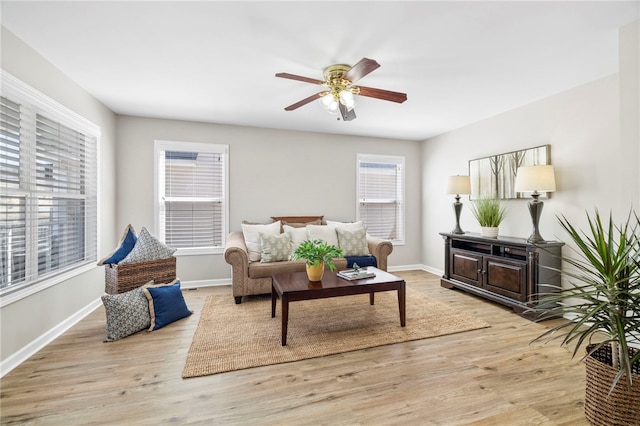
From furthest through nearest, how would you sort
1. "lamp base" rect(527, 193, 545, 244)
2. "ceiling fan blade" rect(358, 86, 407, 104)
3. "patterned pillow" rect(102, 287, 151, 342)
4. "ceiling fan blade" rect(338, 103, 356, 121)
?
1. "lamp base" rect(527, 193, 545, 244)
2. "ceiling fan blade" rect(338, 103, 356, 121)
3. "patterned pillow" rect(102, 287, 151, 342)
4. "ceiling fan blade" rect(358, 86, 407, 104)

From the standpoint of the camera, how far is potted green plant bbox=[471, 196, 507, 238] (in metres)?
3.91

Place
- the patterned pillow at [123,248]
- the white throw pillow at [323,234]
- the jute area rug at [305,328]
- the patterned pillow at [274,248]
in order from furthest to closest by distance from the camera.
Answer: the white throw pillow at [323,234] → the patterned pillow at [274,248] → the patterned pillow at [123,248] → the jute area rug at [305,328]

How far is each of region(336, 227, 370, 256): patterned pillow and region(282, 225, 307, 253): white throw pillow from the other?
520 mm

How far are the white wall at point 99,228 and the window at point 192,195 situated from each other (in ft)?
2.08

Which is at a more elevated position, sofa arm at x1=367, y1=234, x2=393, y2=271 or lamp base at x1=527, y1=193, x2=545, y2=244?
lamp base at x1=527, y1=193, x2=545, y2=244

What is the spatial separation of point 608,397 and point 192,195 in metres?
4.70

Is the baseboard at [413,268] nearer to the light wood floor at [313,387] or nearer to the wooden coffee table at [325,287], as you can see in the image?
the wooden coffee table at [325,287]

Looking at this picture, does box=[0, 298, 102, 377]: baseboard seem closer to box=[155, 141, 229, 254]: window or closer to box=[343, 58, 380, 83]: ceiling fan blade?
box=[155, 141, 229, 254]: window

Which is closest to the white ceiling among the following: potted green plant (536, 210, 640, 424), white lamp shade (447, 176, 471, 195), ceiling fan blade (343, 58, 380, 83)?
ceiling fan blade (343, 58, 380, 83)

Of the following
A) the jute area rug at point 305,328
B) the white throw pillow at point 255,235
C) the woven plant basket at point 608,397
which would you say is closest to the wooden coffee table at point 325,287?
the jute area rug at point 305,328

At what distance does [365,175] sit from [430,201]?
4.25ft

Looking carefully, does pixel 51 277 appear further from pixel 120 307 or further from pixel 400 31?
pixel 400 31

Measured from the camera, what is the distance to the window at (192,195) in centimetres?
440

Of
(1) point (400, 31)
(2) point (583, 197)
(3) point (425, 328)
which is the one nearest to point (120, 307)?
(3) point (425, 328)
